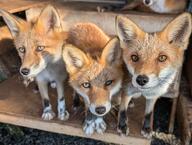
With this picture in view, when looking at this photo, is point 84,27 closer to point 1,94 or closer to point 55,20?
point 55,20

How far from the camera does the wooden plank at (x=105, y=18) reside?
Result: 2527mm

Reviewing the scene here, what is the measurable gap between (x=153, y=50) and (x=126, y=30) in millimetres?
209

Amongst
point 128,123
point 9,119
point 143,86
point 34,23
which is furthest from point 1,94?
point 143,86

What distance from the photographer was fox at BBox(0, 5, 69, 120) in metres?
1.86

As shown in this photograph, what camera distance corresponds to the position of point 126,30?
1.78 metres

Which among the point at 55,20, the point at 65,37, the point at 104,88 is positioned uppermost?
the point at 55,20

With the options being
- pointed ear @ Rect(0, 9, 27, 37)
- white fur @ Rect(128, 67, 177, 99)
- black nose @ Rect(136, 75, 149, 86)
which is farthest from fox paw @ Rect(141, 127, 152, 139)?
pointed ear @ Rect(0, 9, 27, 37)

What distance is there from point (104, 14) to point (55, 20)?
75 cm

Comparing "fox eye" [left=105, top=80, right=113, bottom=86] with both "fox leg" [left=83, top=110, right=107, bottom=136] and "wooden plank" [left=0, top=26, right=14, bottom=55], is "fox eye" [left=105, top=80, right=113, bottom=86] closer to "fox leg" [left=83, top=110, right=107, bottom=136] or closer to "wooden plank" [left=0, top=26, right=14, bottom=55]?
"fox leg" [left=83, top=110, right=107, bottom=136]

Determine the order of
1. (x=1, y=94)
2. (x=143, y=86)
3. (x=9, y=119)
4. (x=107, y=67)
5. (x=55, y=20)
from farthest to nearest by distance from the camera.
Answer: (x=1, y=94) → (x=9, y=119) → (x=55, y=20) → (x=107, y=67) → (x=143, y=86)

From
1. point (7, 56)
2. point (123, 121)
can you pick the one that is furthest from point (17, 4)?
point (123, 121)

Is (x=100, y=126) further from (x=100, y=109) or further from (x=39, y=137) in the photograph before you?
(x=39, y=137)

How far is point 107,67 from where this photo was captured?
5.92ft

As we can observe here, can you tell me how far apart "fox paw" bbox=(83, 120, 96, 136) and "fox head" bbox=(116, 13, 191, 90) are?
0.47m
